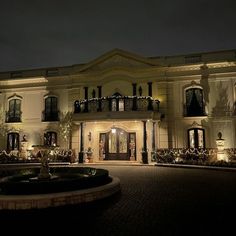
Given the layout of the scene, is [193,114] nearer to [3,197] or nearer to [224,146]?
[224,146]

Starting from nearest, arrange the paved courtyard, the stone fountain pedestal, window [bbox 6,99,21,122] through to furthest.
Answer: the paved courtyard < the stone fountain pedestal < window [bbox 6,99,21,122]

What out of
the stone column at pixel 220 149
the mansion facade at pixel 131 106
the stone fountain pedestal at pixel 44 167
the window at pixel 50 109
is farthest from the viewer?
the window at pixel 50 109

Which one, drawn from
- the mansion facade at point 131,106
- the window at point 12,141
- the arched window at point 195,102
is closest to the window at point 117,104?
the mansion facade at point 131,106

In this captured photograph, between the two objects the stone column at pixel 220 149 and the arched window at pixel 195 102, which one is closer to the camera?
the stone column at pixel 220 149

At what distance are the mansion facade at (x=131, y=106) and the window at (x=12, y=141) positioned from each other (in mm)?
84

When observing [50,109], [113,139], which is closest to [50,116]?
[50,109]

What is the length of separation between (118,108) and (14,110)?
1053 centimetres

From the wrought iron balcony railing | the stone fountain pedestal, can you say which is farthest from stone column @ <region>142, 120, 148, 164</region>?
the stone fountain pedestal

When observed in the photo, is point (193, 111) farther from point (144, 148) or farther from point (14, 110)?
point (14, 110)

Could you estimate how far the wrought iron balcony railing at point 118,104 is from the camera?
19688 mm

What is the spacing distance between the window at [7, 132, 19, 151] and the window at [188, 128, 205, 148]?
49.2 feet

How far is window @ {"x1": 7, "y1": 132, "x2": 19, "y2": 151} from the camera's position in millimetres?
23453

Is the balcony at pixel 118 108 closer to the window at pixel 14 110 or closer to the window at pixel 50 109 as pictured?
the window at pixel 50 109

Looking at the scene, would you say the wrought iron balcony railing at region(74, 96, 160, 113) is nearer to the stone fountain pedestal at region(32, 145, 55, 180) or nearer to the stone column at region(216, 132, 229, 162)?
the stone column at region(216, 132, 229, 162)
